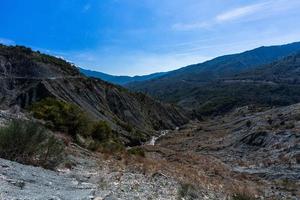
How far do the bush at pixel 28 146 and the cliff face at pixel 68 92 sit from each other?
69.3 meters

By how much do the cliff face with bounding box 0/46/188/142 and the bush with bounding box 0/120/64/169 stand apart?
227 feet

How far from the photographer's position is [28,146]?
683 inches

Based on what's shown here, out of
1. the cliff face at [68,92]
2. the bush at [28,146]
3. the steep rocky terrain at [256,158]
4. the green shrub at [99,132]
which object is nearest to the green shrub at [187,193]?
the bush at [28,146]

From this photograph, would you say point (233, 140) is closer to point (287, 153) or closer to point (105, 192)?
point (287, 153)

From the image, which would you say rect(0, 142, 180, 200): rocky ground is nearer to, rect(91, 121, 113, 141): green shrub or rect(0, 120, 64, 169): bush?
rect(0, 120, 64, 169): bush

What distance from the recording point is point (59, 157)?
59.6ft

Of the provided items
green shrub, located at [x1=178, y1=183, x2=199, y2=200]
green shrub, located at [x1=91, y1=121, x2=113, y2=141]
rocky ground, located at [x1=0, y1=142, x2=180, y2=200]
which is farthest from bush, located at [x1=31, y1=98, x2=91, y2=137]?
green shrub, located at [x1=178, y1=183, x2=199, y2=200]

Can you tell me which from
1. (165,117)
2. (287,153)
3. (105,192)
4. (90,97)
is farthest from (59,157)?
(165,117)

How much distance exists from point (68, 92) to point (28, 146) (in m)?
82.7

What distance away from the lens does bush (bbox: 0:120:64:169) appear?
17047mm

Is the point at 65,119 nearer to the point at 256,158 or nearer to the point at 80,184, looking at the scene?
the point at 80,184

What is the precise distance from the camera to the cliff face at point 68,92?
307 feet

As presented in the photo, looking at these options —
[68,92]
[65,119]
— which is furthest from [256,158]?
[68,92]

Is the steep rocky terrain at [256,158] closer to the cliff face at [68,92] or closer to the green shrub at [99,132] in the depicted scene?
the green shrub at [99,132]
